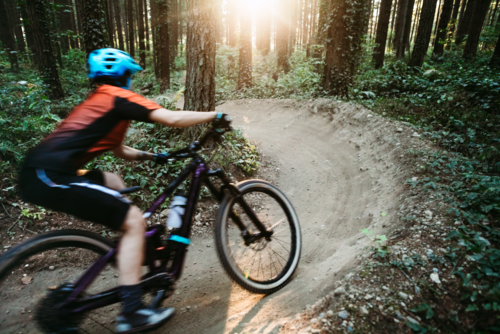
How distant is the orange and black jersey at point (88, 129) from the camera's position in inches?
89.8

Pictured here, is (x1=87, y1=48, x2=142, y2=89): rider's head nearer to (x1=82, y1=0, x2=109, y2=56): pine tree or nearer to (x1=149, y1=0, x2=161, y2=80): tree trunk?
(x1=82, y1=0, x2=109, y2=56): pine tree

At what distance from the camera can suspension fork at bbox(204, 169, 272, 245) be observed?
302cm

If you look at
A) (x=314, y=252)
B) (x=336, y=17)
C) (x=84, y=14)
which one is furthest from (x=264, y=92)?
(x=314, y=252)

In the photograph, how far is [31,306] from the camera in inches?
133

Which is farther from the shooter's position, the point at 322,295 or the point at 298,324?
the point at 322,295

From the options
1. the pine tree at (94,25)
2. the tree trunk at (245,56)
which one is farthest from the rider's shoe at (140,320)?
the tree trunk at (245,56)

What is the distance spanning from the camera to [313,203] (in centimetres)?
594

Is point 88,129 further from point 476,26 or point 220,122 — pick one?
point 476,26

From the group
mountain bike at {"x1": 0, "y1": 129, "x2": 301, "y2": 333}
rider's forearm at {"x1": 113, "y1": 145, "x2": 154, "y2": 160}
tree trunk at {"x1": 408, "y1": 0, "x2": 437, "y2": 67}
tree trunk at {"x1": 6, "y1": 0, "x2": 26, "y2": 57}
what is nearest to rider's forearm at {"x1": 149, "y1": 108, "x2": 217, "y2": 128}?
mountain bike at {"x1": 0, "y1": 129, "x2": 301, "y2": 333}

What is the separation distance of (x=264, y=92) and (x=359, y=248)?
1056 centimetres

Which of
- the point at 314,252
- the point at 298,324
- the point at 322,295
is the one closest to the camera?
the point at 298,324

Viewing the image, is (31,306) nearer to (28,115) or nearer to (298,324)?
(298,324)

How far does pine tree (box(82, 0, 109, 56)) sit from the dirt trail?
5.28 metres

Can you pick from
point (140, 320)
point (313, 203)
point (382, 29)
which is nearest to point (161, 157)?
point (140, 320)
